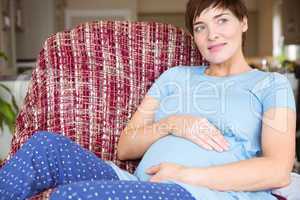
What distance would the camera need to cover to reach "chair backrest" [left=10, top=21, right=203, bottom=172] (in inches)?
58.8

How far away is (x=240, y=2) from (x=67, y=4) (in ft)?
22.1

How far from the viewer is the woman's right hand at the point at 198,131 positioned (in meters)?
1.17

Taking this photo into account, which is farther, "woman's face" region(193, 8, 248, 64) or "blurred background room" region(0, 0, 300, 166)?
"blurred background room" region(0, 0, 300, 166)

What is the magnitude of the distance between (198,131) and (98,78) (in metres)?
0.49

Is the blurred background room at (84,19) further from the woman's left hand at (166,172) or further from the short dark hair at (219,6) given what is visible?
the woman's left hand at (166,172)

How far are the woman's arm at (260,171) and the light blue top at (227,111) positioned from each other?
32 millimetres

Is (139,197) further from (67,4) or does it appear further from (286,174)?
(67,4)

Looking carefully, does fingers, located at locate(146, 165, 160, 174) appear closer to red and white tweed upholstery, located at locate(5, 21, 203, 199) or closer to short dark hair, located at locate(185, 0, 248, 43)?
red and white tweed upholstery, located at locate(5, 21, 203, 199)

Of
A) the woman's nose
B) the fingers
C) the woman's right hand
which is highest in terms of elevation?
the woman's nose

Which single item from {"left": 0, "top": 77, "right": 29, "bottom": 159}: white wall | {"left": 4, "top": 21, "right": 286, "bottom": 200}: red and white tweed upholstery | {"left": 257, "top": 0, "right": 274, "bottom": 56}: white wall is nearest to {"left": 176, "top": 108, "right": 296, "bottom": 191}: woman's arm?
{"left": 4, "top": 21, "right": 286, "bottom": 200}: red and white tweed upholstery

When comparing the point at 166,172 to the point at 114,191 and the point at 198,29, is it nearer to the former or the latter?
the point at 114,191

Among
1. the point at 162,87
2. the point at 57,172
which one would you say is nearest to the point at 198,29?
the point at 162,87

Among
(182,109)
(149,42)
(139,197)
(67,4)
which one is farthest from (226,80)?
(67,4)

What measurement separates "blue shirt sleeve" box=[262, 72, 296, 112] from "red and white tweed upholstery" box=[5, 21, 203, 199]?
17.3 inches
